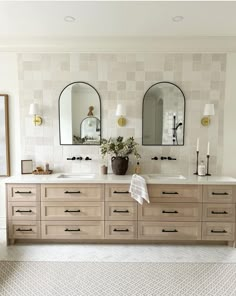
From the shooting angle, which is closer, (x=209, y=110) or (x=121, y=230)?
(x=121, y=230)

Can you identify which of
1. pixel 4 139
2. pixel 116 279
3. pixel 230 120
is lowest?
pixel 116 279

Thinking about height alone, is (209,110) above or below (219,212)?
above

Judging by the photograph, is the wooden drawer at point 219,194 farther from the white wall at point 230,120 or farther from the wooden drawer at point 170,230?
the white wall at point 230,120

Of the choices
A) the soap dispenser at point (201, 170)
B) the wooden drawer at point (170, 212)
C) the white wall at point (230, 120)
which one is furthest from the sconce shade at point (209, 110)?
the wooden drawer at point (170, 212)

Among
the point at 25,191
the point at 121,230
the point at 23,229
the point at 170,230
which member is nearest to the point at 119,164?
the point at 121,230

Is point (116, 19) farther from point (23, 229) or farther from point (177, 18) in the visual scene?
point (23, 229)

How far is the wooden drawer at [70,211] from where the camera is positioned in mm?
2746

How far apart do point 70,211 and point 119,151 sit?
98 cm

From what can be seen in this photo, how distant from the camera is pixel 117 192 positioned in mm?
2725

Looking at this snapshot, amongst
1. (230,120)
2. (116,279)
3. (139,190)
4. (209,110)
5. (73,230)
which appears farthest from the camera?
(230,120)

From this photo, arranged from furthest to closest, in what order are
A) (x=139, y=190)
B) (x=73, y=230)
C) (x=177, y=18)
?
1. (x=73, y=230)
2. (x=139, y=190)
3. (x=177, y=18)

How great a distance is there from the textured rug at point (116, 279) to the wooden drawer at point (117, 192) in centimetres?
71

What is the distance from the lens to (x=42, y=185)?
2.74m

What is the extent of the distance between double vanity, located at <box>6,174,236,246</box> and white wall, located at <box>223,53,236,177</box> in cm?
52
